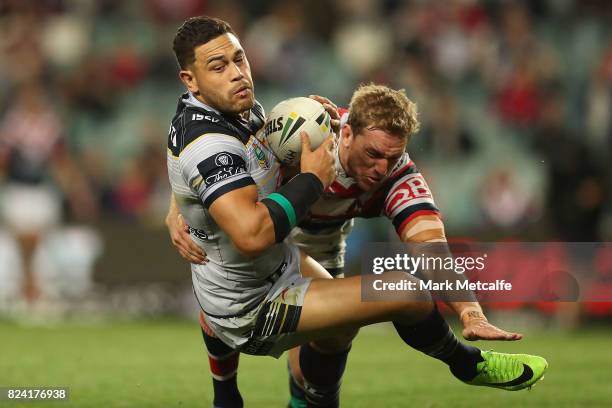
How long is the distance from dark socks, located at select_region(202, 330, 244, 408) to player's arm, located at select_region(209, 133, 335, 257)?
133cm

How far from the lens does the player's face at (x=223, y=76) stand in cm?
560

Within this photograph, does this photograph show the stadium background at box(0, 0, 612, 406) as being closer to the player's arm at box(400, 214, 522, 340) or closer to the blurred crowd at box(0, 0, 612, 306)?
the blurred crowd at box(0, 0, 612, 306)

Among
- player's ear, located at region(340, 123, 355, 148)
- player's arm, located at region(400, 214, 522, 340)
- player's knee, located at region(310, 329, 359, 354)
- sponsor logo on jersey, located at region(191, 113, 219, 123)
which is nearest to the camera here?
player's arm, located at region(400, 214, 522, 340)

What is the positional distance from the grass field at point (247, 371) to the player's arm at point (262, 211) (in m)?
2.46

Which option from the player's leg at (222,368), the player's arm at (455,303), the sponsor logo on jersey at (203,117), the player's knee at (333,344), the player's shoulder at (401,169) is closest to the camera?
the player's arm at (455,303)

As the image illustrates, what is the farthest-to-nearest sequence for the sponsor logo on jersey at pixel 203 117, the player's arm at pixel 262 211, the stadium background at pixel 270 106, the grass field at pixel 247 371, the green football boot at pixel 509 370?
the stadium background at pixel 270 106, the grass field at pixel 247 371, the green football boot at pixel 509 370, the sponsor logo on jersey at pixel 203 117, the player's arm at pixel 262 211

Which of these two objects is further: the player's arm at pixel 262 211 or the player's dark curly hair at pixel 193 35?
the player's dark curly hair at pixel 193 35

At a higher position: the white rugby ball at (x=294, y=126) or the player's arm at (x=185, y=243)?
the white rugby ball at (x=294, y=126)

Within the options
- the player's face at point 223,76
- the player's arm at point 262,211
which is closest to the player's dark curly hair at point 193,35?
the player's face at point 223,76

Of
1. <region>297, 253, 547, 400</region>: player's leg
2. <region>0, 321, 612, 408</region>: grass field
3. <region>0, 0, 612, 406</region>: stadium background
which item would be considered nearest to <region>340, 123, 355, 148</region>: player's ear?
<region>297, 253, 547, 400</region>: player's leg

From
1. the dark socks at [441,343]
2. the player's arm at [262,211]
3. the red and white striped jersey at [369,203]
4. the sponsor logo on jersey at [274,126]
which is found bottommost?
the dark socks at [441,343]

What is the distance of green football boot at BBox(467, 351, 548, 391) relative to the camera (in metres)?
5.83

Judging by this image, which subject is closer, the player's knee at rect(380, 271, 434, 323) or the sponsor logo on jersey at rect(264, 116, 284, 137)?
the player's knee at rect(380, 271, 434, 323)

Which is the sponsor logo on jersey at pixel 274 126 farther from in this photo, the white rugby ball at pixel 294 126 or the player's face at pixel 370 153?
the player's face at pixel 370 153
